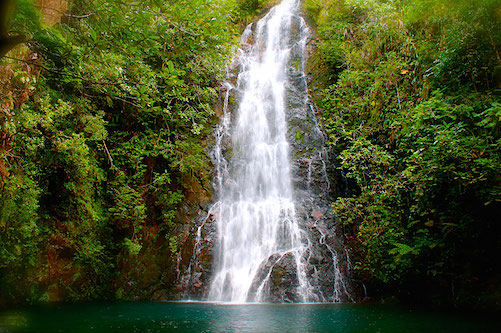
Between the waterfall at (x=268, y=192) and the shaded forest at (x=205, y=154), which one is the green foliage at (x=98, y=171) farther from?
the waterfall at (x=268, y=192)

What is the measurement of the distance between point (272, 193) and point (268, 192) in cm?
15

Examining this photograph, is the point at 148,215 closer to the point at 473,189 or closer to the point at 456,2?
the point at 473,189

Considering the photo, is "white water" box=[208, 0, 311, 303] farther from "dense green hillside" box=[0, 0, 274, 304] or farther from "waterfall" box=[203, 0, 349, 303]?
"dense green hillside" box=[0, 0, 274, 304]

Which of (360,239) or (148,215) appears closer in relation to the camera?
(360,239)

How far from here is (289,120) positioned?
44.0ft

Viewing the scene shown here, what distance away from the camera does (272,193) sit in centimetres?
1167

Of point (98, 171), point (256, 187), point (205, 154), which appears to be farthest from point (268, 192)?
point (98, 171)

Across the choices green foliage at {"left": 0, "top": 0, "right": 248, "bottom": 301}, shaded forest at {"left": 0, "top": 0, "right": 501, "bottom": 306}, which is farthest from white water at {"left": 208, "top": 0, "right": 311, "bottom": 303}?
green foliage at {"left": 0, "top": 0, "right": 248, "bottom": 301}

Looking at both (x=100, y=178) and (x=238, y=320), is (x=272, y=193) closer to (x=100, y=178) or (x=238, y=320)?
(x=100, y=178)

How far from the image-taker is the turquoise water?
A: 5.36 meters

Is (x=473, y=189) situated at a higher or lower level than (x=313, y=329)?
higher

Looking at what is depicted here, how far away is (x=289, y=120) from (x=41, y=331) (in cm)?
1061

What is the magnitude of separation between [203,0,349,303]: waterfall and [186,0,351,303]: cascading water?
3cm

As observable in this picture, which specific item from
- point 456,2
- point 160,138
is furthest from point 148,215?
point 456,2
